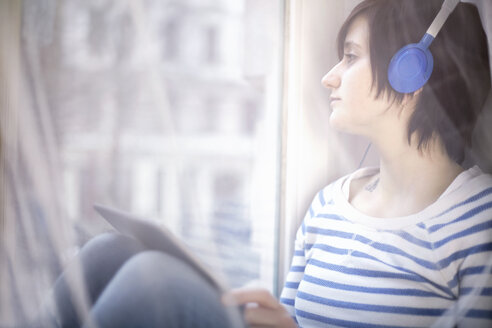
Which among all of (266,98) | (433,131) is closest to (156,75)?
(266,98)

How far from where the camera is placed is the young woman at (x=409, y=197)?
646 millimetres

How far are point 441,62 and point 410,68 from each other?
51 millimetres

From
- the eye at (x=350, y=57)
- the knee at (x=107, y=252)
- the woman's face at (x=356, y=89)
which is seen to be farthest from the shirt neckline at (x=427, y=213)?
the knee at (x=107, y=252)

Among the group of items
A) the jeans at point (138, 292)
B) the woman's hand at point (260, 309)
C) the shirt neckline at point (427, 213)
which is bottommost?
the woman's hand at point (260, 309)

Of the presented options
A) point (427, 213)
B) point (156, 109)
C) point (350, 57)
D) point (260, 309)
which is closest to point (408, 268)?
point (427, 213)

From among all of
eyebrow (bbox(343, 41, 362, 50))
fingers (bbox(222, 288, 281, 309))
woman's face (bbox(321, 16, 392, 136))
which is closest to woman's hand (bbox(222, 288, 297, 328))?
fingers (bbox(222, 288, 281, 309))

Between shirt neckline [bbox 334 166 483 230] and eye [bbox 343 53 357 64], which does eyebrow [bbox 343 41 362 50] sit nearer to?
eye [bbox 343 53 357 64]

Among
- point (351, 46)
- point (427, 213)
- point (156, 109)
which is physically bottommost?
point (427, 213)

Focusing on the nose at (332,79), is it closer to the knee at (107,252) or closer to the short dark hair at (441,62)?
the short dark hair at (441,62)

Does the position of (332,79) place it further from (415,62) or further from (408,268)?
(408,268)

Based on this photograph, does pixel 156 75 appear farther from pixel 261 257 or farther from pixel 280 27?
pixel 261 257

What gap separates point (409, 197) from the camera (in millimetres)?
713

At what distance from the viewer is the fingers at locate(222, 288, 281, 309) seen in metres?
0.63

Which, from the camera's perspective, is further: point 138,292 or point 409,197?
point 409,197
